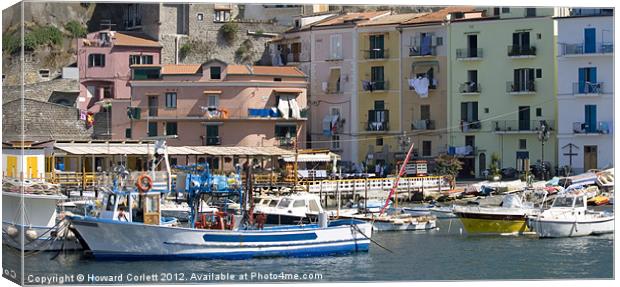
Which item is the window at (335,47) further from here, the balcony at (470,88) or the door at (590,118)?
the door at (590,118)

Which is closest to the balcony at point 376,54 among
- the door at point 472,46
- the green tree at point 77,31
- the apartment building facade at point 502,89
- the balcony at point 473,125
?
the apartment building facade at point 502,89

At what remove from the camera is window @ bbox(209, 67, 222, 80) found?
32.3 meters

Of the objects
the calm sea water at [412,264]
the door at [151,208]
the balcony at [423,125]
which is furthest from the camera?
the balcony at [423,125]

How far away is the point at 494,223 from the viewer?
90.2 ft

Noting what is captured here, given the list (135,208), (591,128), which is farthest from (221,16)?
(135,208)

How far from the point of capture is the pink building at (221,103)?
102ft

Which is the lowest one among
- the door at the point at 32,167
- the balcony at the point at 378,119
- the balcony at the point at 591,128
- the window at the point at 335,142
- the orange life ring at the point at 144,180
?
the orange life ring at the point at 144,180

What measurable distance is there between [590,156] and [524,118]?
5.95 meters

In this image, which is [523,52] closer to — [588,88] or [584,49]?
[584,49]

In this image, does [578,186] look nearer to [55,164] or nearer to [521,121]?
[521,121]

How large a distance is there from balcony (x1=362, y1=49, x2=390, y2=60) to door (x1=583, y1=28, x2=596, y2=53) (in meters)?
8.57

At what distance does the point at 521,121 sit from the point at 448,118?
5.67 feet

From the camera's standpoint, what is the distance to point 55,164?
2531 centimetres

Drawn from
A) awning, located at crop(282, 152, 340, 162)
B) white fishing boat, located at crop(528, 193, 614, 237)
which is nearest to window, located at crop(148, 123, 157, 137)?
awning, located at crop(282, 152, 340, 162)
